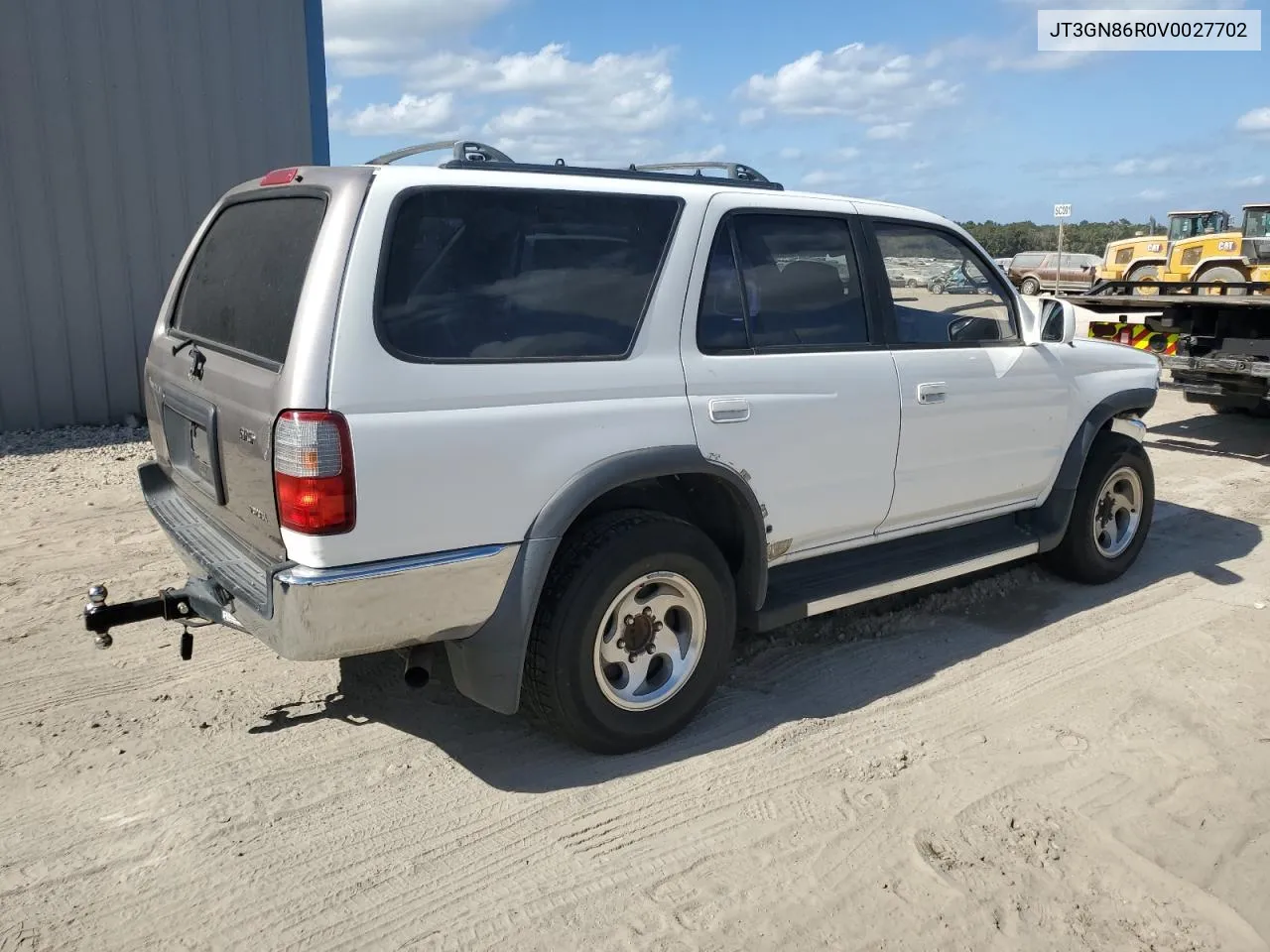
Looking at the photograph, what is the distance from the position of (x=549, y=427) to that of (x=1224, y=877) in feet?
7.79

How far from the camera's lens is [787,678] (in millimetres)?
4203

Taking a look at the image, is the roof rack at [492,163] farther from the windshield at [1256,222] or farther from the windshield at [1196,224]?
the windshield at [1196,224]

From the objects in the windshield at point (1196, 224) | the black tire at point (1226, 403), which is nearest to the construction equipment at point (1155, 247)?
the windshield at point (1196, 224)

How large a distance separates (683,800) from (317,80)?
8321 millimetres

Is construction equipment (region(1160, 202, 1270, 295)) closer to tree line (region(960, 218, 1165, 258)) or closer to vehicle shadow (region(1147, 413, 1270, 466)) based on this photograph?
vehicle shadow (region(1147, 413, 1270, 466))

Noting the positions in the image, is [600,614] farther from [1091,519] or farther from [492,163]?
[1091,519]

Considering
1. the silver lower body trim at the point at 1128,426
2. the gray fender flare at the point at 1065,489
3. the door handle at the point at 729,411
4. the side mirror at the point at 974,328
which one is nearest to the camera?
the door handle at the point at 729,411

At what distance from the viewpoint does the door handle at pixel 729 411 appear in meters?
3.52

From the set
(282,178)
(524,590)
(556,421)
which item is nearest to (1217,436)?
(556,421)

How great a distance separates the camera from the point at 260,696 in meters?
3.89

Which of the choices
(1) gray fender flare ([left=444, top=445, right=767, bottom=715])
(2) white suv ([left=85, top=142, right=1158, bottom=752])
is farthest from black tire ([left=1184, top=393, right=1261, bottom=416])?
(1) gray fender flare ([left=444, top=445, right=767, bottom=715])

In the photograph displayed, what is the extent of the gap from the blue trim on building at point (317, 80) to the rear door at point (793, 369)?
6812 mm

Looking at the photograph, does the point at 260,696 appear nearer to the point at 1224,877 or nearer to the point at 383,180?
the point at 383,180

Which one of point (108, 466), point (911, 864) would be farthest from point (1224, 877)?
point (108, 466)
